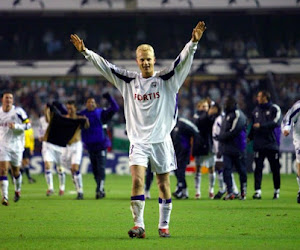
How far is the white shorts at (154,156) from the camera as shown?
10.5 metres

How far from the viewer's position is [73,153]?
21078 millimetres

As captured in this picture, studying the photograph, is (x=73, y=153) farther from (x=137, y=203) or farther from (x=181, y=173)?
(x=137, y=203)

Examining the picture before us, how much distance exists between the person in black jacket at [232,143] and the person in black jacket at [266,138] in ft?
1.19

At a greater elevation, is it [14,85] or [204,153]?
[14,85]

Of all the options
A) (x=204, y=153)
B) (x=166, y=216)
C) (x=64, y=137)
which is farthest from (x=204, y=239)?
(x=64, y=137)

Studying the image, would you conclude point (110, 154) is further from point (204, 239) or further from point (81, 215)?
point (204, 239)

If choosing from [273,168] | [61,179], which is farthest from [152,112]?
[61,179]

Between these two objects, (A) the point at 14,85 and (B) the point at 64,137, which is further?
(A) the point at 14,85

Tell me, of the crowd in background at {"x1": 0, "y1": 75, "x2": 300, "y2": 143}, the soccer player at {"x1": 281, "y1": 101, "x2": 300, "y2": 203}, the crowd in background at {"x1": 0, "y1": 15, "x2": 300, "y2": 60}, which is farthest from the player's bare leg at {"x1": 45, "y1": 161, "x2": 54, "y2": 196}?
the crowd in background at {"x1": 0, "y1": 15, "x2": 300, "y2": 60}

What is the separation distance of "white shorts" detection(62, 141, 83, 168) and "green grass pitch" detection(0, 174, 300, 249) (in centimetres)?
110

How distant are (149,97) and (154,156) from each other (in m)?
0.79

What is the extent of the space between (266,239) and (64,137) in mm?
11455

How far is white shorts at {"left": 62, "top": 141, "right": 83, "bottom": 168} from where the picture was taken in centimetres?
2100

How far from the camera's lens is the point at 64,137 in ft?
69.0
